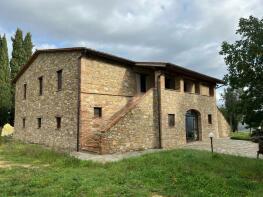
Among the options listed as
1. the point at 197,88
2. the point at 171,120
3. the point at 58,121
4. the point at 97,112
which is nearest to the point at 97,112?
the point at 97,112

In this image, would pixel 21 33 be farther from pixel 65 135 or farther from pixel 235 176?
pixel 235 176

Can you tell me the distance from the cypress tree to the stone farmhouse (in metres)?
12.5

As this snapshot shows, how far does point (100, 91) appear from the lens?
17.1 m

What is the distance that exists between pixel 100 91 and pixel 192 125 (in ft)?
27.6

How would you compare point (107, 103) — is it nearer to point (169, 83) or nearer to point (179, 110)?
point (179, 110)

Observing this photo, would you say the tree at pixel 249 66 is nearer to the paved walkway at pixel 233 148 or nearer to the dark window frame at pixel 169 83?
the paved walkway at pixel 233 148

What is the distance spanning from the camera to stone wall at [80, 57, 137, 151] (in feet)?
52.5

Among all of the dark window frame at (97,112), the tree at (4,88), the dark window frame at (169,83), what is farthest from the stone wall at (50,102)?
the tree at (4,88)

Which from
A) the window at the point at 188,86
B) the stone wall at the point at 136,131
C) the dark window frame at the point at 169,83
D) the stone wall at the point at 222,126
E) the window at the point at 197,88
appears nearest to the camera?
the stone wall at the point at 136,131

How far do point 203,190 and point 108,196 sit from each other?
2629mm

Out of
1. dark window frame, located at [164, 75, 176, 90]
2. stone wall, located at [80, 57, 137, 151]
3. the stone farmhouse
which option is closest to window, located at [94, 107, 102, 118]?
the stone farmhouse

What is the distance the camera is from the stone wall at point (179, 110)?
1788 cm

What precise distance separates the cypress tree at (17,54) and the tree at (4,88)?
980 millimetres

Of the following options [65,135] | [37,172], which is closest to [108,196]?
[37,172]
